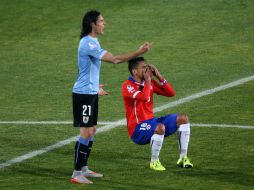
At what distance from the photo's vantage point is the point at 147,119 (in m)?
13.6

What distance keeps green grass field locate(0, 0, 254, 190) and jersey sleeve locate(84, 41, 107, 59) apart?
5.81 ft

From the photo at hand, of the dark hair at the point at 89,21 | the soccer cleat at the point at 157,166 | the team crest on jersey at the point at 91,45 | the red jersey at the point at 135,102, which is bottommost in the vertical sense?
the soccer cleat at the point at 157,166

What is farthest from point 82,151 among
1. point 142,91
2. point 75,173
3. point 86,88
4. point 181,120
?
point 181,120

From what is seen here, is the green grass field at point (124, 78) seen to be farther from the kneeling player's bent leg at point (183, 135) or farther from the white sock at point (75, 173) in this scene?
the kneeling player's bent leg at point (183, 135)

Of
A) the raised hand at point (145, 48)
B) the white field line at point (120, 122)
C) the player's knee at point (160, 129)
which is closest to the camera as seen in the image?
the raised hand at point (145, 48)

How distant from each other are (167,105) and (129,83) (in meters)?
4.94

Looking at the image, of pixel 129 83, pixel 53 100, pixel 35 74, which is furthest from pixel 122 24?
pixel 129 83

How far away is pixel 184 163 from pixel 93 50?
2.26m

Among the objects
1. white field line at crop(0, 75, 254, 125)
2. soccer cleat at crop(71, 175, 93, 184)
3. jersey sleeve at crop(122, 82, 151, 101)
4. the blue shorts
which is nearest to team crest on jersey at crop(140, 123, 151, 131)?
the blue shorts

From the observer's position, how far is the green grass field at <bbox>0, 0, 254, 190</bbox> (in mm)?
13086

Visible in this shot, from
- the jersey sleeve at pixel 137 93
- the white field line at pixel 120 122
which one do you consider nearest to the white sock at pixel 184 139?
the jersey sleeve at pixel 137 93

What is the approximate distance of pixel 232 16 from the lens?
27.0m

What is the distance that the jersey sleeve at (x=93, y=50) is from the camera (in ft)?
Result: 40.8

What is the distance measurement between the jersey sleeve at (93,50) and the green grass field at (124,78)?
1.77 m
